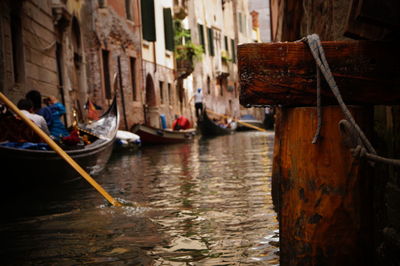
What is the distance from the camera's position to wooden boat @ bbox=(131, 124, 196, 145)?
53.0 feet

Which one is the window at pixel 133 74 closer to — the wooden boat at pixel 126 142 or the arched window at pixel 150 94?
the arched window at pixel 150 94

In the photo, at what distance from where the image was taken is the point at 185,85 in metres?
26.7

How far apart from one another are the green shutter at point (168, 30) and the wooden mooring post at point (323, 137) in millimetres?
20857

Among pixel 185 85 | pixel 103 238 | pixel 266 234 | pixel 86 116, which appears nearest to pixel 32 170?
pixel 103 238

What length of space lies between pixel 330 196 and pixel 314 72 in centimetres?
46

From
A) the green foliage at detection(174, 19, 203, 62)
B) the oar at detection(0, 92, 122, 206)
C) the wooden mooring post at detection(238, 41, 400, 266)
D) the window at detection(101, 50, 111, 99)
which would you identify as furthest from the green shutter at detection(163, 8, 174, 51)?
the wooden mooring post at detection(238, 41, 400, 266)

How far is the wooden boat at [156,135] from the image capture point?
53.0 ft

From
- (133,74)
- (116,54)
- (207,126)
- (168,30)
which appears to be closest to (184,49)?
(168,30)

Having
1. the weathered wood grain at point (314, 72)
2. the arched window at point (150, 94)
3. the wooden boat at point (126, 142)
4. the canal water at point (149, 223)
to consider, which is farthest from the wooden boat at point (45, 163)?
the arched window at point (150, 94)

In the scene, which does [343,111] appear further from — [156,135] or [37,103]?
[156,135]

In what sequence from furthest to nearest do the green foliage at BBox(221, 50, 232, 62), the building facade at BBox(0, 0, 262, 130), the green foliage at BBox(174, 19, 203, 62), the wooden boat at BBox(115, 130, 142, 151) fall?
the green foliage at BBox(221, 50, 232, 62), the green foliage at BBox(174, 19, 203, 62), the wooden boat at BBox(115, 130, 142, 151), the building facade at BBox(0, 0, 262, 130)

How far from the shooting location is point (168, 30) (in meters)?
22.9

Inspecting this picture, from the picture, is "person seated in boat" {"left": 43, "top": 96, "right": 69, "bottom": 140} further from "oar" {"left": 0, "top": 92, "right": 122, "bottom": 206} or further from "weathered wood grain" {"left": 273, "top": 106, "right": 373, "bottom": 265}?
"weathered wood grain" {"left": 273, "top": 106, "right": 373, "bottom": 265}

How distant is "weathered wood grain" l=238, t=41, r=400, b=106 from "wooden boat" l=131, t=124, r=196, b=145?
13.9 meters
